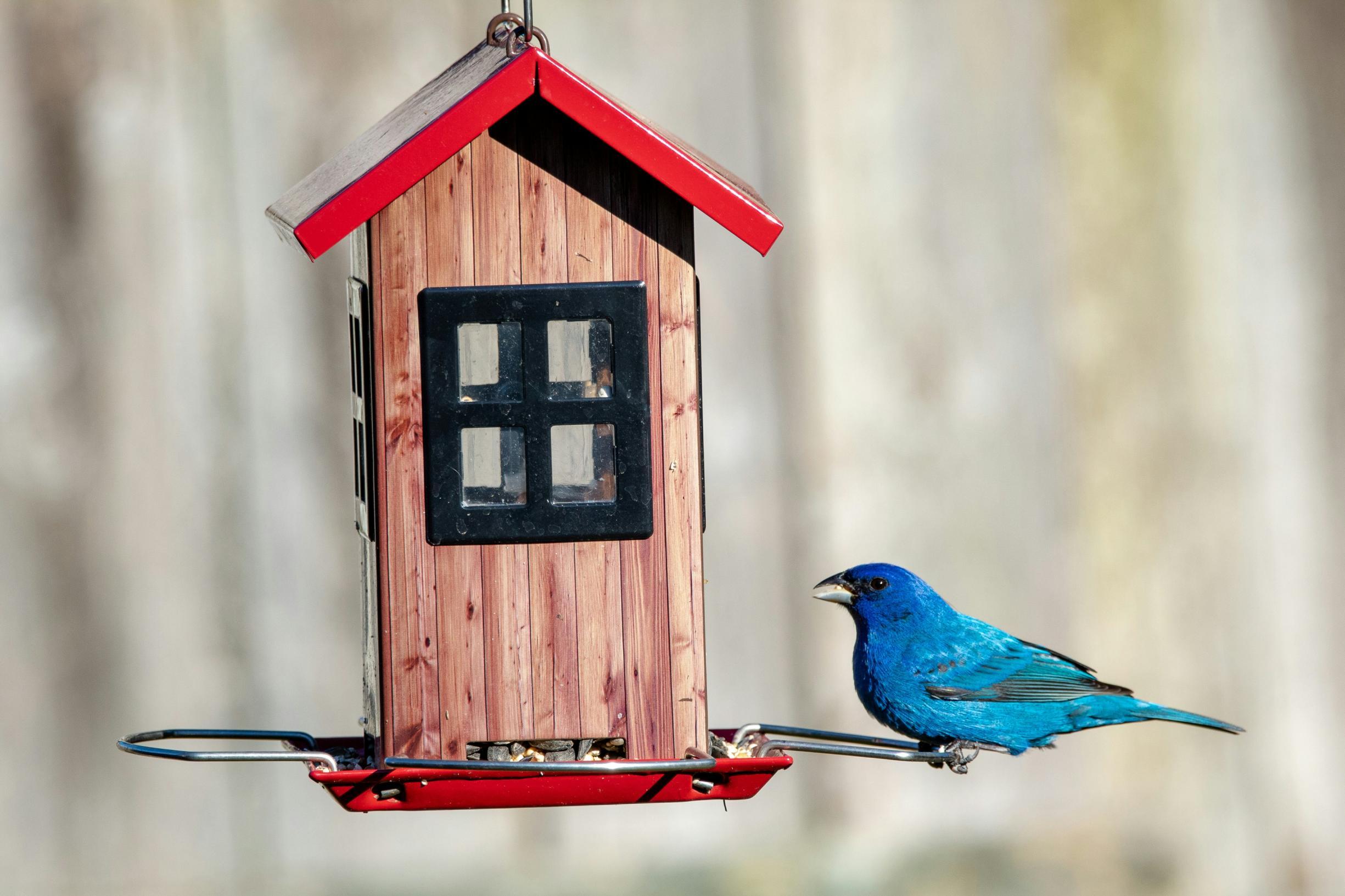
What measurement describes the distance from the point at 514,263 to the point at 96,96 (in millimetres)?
2125

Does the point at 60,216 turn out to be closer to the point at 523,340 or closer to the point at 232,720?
the point at 232,720

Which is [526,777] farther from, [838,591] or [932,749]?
[838,591]

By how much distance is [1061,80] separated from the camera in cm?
447

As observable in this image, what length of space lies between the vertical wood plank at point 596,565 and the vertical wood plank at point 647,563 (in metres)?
0.01

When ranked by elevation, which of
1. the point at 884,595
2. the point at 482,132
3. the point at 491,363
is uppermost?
the point at 482,132

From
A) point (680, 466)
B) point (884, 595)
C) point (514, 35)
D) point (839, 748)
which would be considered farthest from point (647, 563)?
point (514, 35)

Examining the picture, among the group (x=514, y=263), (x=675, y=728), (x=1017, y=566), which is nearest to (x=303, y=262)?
(x=514, y=263)

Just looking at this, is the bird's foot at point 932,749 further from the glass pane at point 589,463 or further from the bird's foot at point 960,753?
the glass pane at point 589,463

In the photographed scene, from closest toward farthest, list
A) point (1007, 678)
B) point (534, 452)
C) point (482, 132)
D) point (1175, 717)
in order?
point (482, 132), point (534, 452), point (1175, 717), point (1007, 678)

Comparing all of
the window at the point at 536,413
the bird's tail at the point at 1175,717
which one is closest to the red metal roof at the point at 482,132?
the window at the point at 536,413

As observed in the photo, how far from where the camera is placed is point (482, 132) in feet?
8.81

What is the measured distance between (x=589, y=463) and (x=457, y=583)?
0.36 metres

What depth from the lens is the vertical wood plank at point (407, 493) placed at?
9.14 feet

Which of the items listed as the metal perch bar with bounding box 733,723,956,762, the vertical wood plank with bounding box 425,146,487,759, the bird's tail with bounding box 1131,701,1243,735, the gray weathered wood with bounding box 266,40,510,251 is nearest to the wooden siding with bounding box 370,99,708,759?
the vertical wood plank with bounding box 425,146,487,759
